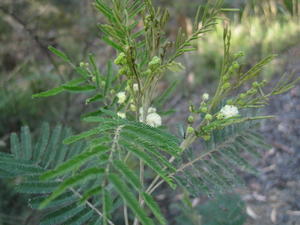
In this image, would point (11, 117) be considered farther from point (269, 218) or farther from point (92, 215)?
point (269, 218)

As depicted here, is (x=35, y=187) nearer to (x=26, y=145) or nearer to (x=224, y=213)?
(x=26, y=145)

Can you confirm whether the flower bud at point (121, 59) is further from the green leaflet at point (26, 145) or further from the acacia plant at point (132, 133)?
the green leaflet at point (26, 145)

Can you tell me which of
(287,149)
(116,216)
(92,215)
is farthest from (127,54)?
(287,149)

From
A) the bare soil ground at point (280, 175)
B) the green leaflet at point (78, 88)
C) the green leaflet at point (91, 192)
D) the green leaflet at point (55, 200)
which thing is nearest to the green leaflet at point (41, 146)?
the green leaflet at point (55, 200)

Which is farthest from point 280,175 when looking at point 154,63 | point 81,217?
point 154,63

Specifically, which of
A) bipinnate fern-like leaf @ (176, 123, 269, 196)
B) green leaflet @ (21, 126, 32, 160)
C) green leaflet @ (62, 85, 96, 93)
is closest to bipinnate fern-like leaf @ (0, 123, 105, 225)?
green leaflet @ (21, 126, 32, 160)

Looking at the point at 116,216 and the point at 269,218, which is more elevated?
the point at 116,216

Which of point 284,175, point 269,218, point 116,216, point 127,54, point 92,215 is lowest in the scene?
point 269,218
